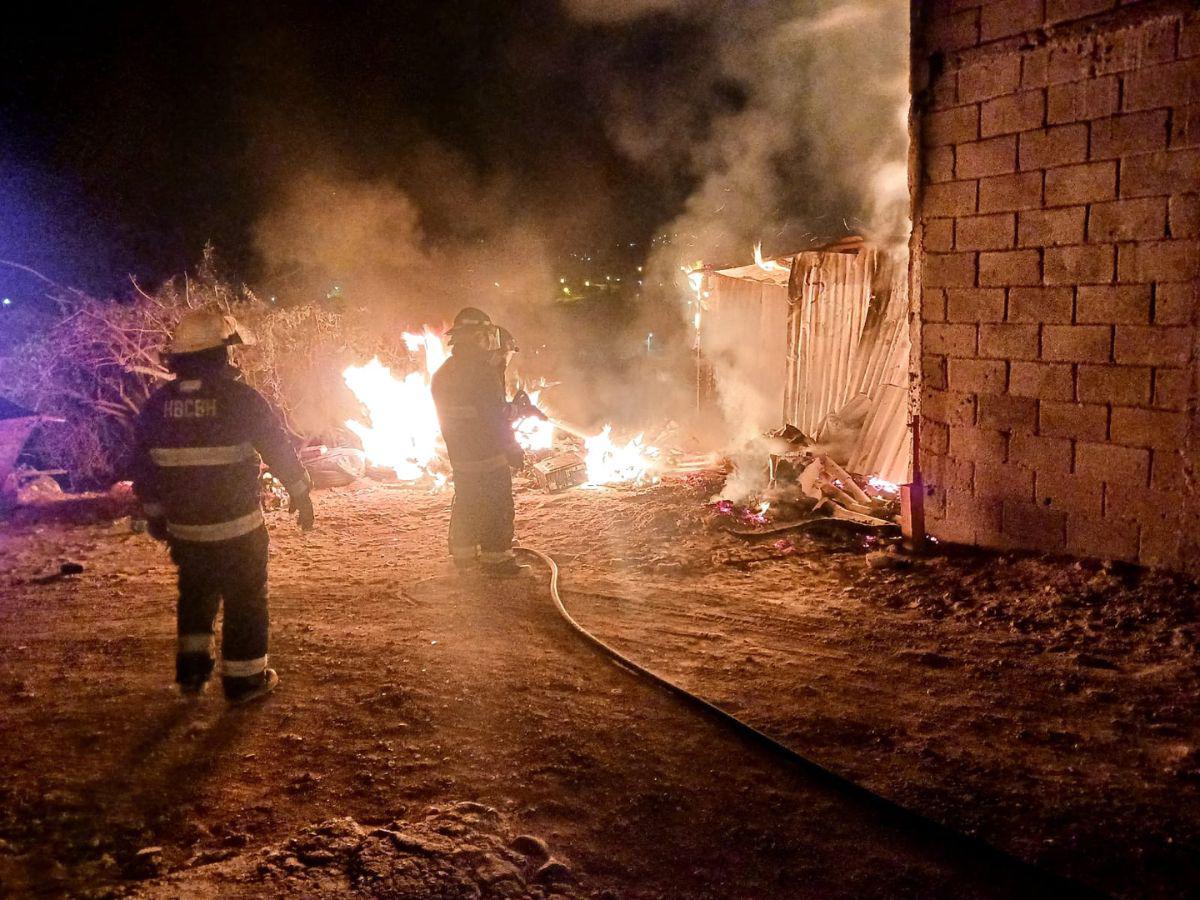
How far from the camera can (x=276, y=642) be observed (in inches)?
203

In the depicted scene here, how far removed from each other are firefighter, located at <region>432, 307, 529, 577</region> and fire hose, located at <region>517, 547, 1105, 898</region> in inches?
87.3

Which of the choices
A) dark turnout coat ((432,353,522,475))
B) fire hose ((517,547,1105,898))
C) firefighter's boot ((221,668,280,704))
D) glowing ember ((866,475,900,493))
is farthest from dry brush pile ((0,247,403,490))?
fire hose ((517,547,1105,898))

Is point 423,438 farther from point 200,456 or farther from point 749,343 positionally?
point 200,456

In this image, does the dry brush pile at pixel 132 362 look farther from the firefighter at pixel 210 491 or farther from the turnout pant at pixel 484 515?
the firefighter at pixel 210 491

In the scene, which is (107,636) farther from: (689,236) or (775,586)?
(689,236)

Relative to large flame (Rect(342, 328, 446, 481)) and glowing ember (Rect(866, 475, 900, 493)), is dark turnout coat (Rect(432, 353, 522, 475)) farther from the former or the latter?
large flame (Rect(342, 328, 446, 481))

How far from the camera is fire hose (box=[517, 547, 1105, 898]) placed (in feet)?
8.75

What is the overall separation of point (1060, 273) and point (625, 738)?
4346 mm

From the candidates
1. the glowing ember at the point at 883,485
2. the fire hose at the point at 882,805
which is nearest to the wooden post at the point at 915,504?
the glowing ember at the point at 883,485

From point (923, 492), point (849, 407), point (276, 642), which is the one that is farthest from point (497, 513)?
point (849, 407)

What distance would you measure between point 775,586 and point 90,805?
4.33 m

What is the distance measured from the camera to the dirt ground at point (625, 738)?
2.87 metres

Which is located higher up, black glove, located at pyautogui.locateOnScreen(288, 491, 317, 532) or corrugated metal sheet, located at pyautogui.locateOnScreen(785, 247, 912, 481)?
corrugated metal sheet, located at pyautogui.locateOnScreen(785, 247, 912, 481)

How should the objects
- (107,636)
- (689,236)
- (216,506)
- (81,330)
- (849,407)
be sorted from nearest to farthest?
(216,506)
(107,636)
(849,407)
(689,236)
(81,330)
